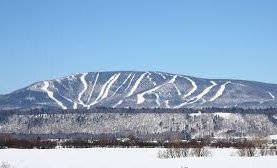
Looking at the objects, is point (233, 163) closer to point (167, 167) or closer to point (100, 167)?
point (167, 167)

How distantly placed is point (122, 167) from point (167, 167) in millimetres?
6414

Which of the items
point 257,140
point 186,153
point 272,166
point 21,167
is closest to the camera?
point 272,166

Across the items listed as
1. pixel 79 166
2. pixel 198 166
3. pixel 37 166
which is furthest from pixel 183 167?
pixel 37 166

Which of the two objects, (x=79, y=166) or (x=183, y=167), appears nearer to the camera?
(x=183, y=167)

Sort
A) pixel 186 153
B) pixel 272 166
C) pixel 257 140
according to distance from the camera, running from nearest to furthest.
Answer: pixel 272 166 < pixel 186 153 < pixel 257 140

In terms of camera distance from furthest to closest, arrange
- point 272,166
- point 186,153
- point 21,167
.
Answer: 1. point 186,153
2. point 21,167
3. point 272,166

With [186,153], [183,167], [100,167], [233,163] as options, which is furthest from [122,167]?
[186,153]

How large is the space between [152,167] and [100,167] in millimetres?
7342

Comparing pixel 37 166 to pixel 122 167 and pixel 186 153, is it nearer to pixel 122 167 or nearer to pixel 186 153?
pixel 122 167

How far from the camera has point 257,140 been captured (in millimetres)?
171750

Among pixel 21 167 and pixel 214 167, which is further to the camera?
pixel 21 167

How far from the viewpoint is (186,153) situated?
122125 mm

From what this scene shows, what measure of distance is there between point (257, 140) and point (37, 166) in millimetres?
102285

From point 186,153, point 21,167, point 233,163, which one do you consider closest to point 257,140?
point 186,153
